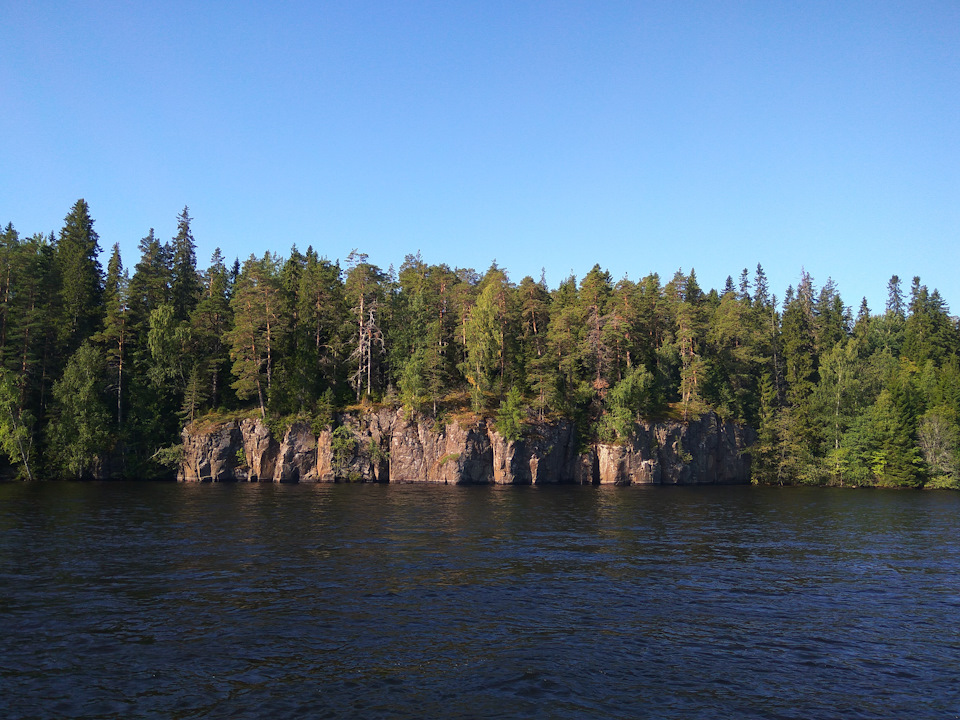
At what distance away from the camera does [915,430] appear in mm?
82500

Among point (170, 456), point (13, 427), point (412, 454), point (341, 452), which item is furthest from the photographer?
point (412, 454)

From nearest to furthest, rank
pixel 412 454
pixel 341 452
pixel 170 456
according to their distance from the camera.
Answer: pixel 170 456
pixel 341 452
pixel 412 454

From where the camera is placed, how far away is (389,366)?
8731 centimetres

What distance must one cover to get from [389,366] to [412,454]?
557 inches

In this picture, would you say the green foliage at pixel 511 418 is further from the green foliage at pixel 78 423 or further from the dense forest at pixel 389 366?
the green foliage at pixel 78 423

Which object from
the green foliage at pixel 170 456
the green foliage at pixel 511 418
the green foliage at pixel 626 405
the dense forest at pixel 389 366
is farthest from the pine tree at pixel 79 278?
the green foliage at pixel 626 405

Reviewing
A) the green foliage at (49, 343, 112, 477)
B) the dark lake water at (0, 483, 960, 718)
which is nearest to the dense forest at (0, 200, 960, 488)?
the green foliage at (49, 343, 112, 477)

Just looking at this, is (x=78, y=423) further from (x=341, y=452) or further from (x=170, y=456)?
(x=341, y=452)

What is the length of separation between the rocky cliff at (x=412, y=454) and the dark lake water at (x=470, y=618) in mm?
33828

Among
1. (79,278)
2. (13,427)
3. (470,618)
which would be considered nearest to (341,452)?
(13,427)

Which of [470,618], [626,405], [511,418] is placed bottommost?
[470,618]

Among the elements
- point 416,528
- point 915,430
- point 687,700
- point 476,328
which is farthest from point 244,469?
point 915,430

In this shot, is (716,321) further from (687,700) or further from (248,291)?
(687,700)

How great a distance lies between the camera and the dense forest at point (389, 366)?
78.8 metres
